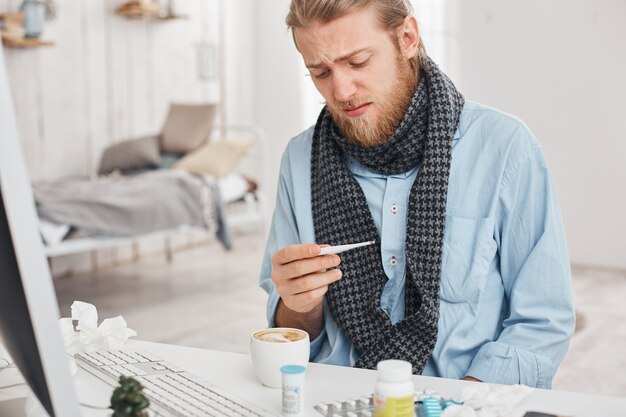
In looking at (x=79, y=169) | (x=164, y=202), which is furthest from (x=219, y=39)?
(x=164, y=202)

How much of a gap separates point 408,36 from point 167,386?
738mm

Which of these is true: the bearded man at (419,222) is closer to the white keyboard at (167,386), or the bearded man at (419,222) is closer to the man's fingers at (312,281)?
the man's fingers at (312,281)

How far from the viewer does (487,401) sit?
0.87 meters

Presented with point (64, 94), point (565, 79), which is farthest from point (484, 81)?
point (64, 94)

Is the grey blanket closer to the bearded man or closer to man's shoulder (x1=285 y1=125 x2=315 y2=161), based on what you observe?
man's shoulder (x1=285 y1=125 x2=315 y2=161)

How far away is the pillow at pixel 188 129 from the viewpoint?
4.65 meters

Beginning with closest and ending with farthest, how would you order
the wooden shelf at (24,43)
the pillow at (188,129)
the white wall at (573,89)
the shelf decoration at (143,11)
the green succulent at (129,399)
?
1. the green succulent at (129,399)
2. the wooden shelf at (24,43)
3. the white wall at (573,89)
4. the pillow at (188,129)
5. the shelf decoration at (143,11)

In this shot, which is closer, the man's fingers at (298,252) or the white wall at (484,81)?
the man's fingers at (298,252)

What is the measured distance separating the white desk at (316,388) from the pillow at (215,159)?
3.34 meters

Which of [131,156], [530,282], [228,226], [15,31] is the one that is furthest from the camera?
[131,156]

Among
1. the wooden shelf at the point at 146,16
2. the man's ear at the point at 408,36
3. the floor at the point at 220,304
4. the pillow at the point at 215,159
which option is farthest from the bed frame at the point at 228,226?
the man's ear at the point at 408,36

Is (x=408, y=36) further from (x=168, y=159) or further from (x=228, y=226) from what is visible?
(x=168, y=159)

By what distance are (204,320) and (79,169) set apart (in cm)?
164

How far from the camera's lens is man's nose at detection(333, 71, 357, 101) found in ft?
4.23
